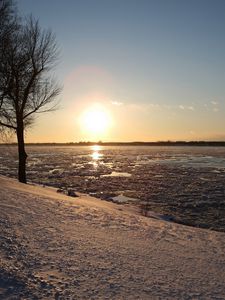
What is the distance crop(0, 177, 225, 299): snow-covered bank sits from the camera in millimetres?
5738

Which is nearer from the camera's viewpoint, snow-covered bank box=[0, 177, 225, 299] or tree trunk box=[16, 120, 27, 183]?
snow-covered bank box=[0, 177, 225, 299]

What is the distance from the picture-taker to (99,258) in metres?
7.04

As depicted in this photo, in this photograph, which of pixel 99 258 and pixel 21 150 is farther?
pixel 21 150

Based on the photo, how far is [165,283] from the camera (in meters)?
6.16

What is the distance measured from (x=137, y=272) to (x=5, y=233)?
2.79 meters

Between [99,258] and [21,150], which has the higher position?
[21,150]

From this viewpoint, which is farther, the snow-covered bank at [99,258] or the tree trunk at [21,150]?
the tree trunk at [21,150]

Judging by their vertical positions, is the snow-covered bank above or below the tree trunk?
below

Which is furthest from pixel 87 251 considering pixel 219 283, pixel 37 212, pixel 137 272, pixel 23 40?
pixel 23 40

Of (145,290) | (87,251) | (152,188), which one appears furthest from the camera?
(152,188)

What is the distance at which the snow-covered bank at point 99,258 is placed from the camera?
226 inches

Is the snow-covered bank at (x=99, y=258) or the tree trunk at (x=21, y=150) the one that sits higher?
the tree trunk at (x=21, y=150)

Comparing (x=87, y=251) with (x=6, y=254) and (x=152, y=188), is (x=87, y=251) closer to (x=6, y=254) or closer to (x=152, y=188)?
(x=6, y=254)

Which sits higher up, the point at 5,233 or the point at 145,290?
the point at 5,233
